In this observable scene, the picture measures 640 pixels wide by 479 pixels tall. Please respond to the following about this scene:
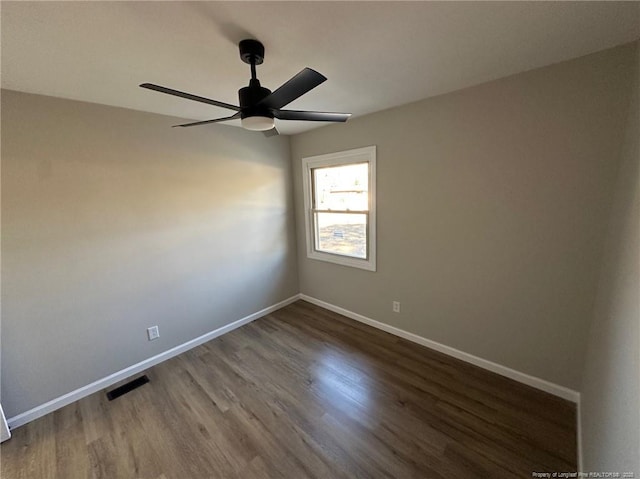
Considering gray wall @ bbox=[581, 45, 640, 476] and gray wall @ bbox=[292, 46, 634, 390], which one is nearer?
gray wall @ bbox=[581, 45, 640, 476]

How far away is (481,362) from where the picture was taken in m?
2.27

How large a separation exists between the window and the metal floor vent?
2.23 metres

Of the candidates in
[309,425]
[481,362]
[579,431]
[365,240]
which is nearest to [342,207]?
[365,240]

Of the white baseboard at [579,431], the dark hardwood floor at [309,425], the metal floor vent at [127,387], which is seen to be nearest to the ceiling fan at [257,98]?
the dark hardwood floor at [309,425]

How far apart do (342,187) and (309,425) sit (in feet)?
8.01

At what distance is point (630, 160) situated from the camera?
1.30 meters

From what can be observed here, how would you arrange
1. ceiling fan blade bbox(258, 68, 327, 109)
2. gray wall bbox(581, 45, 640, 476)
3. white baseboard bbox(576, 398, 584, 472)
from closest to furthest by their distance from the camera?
gray wall bbox(581, 45, 640, 476), ceiling fan blade bbox(258, 68, 327, 109), white baseboard bbox(576, 398, 584, 472)

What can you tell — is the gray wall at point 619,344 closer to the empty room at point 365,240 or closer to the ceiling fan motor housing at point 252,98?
the empty room at point 365,240

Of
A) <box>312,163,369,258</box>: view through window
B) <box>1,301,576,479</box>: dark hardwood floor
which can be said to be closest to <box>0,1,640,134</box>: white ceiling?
<box>312,163,369,258</box>: view through window

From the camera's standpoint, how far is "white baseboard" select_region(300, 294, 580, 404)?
1914mm

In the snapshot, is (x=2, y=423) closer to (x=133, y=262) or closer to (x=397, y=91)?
(x=133, y=262)

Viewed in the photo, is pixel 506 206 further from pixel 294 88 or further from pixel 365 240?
pixel 294 88

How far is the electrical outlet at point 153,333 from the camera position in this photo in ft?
8.09

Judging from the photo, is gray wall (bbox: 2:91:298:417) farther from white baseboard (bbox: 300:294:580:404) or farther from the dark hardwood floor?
white baseboard (bbox: 300:294:580:404)
